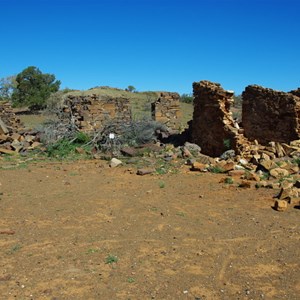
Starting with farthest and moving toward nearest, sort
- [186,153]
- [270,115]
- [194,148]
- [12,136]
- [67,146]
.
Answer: [12,136] → [67,146] → [194,148] → [186,153] → [270,115]

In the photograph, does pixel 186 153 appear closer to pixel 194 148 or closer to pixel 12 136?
pixel 194 148

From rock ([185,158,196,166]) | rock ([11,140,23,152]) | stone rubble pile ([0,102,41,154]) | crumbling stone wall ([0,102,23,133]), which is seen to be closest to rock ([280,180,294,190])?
rock ([185,158,196,166])

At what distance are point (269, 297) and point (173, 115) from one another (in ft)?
45.5

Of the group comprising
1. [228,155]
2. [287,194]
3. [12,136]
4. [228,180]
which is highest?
[12,136]

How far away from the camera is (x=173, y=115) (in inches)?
693

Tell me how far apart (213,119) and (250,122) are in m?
1.21

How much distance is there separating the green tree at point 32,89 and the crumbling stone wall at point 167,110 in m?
19.1

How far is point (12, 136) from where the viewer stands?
16047 mm

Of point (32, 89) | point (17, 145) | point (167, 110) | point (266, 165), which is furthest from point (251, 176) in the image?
point (32, 89)

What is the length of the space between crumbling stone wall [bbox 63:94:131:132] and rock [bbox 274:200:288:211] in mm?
9112

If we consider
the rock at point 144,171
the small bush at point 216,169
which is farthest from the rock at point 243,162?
the rock at point 144,171

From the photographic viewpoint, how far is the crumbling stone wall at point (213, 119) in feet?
39.7

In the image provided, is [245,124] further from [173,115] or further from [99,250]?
[99,250]

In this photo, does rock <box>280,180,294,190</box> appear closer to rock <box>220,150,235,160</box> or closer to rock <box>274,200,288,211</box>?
rock <box>274,200,288,211</box>
